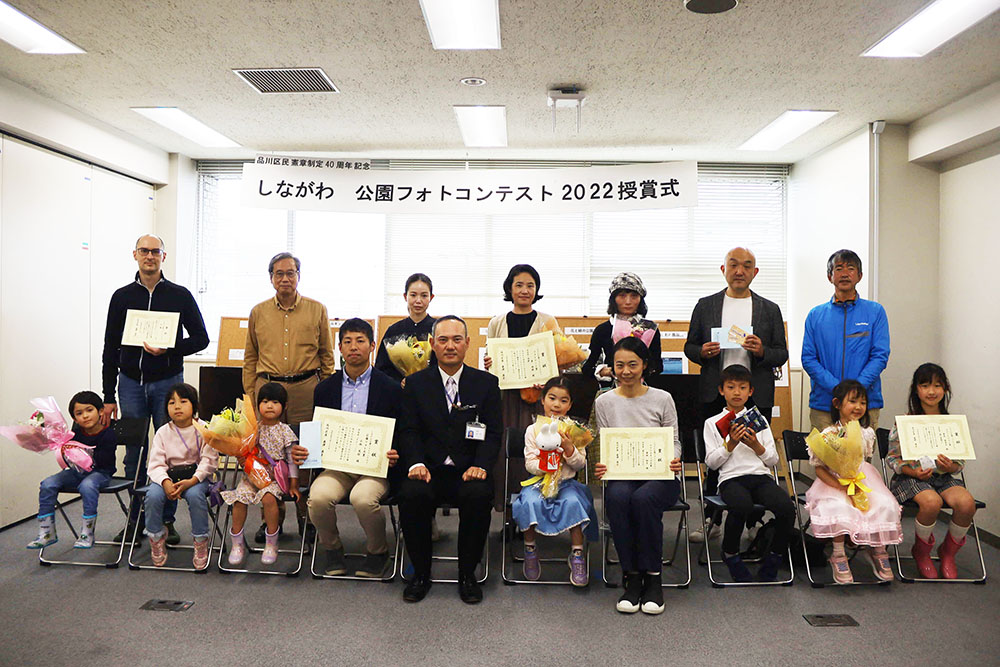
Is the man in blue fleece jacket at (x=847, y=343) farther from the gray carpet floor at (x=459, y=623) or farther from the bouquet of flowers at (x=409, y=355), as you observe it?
the bouquet of flowers at (x=409, y=355)

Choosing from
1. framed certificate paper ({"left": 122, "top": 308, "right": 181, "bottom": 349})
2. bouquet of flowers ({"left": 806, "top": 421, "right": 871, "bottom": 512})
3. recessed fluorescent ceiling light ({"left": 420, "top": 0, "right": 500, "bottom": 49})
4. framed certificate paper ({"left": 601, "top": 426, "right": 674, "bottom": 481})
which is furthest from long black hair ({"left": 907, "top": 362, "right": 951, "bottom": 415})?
framed certificate paper ({"left": 122, "top": 308, "right": 181, "bottom": 349})

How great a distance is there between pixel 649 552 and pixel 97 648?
2.57m

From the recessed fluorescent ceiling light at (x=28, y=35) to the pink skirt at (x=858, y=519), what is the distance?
5092 mm

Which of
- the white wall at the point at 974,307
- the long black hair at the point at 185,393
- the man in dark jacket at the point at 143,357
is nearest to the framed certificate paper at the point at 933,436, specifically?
the white wall at the point at 974,307

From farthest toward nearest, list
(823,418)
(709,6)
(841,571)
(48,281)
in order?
(48,281) < (823,418) < (841,571) < (709,6)

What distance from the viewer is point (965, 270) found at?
496cm

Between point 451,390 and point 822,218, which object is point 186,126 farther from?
point 822,218

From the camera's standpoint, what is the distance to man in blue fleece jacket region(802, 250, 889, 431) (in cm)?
415

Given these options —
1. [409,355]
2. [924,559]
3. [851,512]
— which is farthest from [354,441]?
[924,559]

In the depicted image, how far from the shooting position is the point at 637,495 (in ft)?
11.4

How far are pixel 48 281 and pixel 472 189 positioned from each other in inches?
132

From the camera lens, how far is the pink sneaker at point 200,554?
3.78 m

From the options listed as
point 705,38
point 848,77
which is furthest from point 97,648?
point 848,77

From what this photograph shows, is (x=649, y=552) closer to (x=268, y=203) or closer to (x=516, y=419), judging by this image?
(x=516, y=419)
